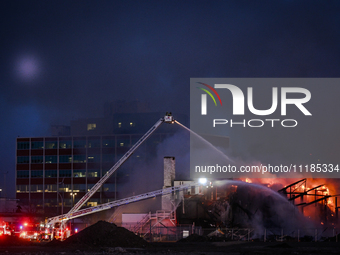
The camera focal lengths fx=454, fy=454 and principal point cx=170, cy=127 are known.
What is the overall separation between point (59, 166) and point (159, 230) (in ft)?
162

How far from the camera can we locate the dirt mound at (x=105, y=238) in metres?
39.0

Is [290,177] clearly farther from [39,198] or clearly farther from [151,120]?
[151,120]

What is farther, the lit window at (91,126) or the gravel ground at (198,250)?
the lit window at (91,126)

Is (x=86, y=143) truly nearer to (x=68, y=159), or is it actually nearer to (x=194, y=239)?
(x=68, y=159)

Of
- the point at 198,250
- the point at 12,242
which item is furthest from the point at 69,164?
the point at 198,250

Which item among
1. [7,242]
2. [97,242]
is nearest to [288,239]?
[97,242]

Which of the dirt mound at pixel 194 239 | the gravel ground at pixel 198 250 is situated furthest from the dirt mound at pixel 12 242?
the dirt mound at pixel 194 239

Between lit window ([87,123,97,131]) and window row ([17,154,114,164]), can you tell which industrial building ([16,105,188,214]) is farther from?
lit window ([87,123,97,131])

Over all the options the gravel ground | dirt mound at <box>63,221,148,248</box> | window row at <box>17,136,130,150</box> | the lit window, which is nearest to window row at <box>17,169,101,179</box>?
window row at <box>17,136,130,150</box>

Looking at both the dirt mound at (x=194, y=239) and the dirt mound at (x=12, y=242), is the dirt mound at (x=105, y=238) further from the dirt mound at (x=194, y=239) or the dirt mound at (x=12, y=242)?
the dirt mound at (x=194, y=239)

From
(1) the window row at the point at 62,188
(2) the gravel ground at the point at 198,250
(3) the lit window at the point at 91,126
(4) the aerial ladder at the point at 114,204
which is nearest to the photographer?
(2) the gravel ground at the point at 198,250

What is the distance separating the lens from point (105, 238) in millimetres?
39969

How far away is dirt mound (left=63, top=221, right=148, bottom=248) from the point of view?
128 feet

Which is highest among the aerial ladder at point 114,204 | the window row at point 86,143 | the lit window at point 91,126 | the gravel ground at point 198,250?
the lit window at point 91,126
